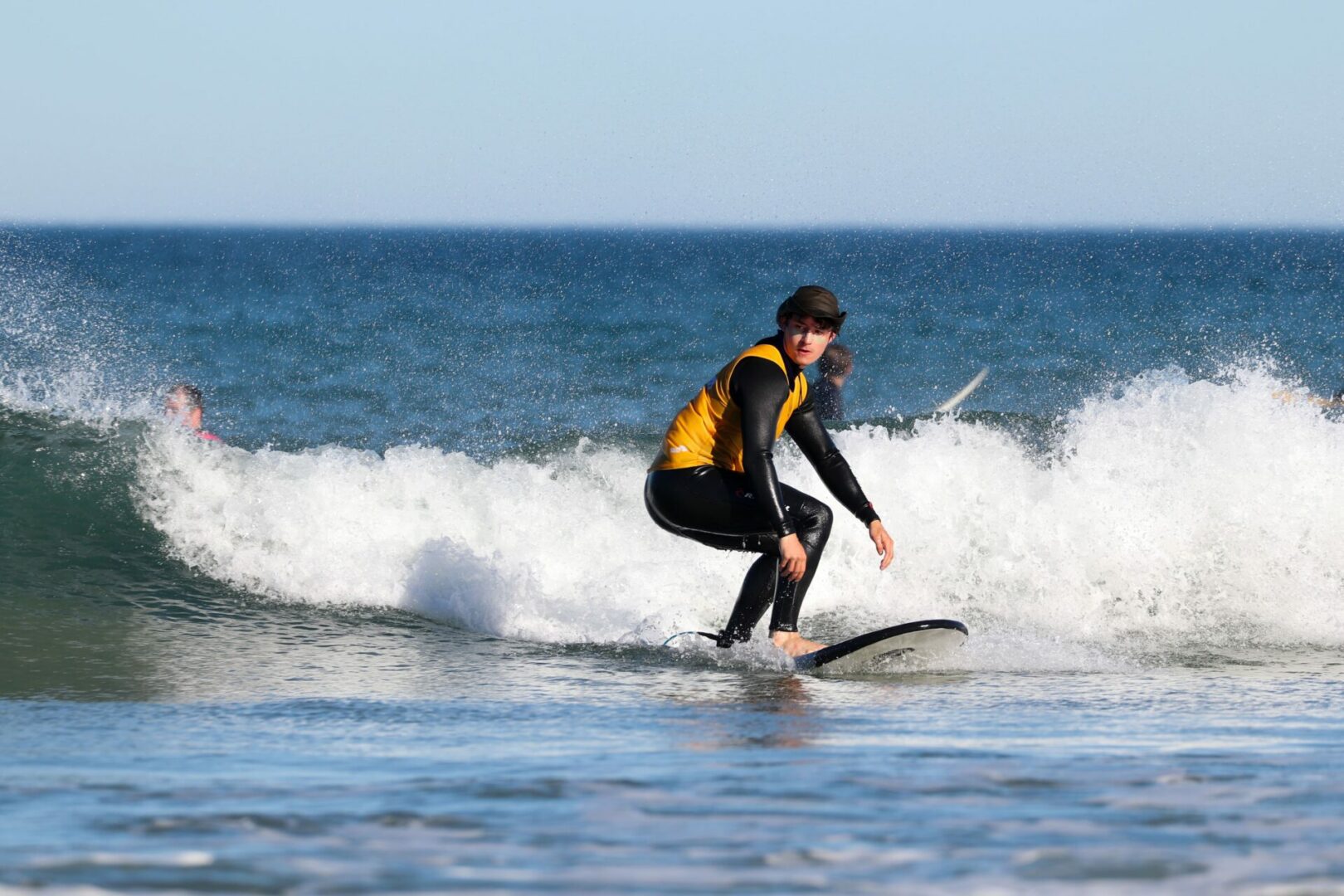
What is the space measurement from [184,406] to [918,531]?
16.3ft

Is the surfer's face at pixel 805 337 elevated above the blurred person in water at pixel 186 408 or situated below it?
above

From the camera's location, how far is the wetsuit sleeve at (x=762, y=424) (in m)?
5.72

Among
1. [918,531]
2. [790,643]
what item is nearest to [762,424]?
[790,643]

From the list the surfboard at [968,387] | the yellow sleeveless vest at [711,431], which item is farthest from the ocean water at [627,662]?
the surfboard at [968,387]

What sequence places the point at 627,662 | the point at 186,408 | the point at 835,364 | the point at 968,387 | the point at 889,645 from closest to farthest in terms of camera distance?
1. the point at 889,645
2. the point at 627,662
3. the point at 186,408
4. the point at 835,364
5. the point at 968,387

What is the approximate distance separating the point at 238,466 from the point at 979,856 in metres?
7.42

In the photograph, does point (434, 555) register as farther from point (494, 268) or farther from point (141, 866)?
point (494, 268)

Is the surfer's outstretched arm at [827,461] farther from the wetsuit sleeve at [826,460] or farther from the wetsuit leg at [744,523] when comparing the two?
the wetsuit leg at [744,523]

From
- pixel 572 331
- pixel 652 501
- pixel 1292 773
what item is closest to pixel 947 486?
pixel 652 501

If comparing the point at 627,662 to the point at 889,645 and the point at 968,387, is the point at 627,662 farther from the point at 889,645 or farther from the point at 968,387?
the point at 968,387

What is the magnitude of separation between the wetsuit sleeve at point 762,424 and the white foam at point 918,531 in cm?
189

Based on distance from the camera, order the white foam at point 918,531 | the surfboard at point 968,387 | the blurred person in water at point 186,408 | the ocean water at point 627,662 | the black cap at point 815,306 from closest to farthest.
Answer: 1. the ocean water at point 627,662
2. the black cap at point 815,306
3. the white foam at point 918,531
4. the blurred person in water at point 186,408
5. the surfboard at point 968,387

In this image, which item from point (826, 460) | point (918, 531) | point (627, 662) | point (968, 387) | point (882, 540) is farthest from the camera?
point (968, 387)

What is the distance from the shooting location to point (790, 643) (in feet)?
20.2
